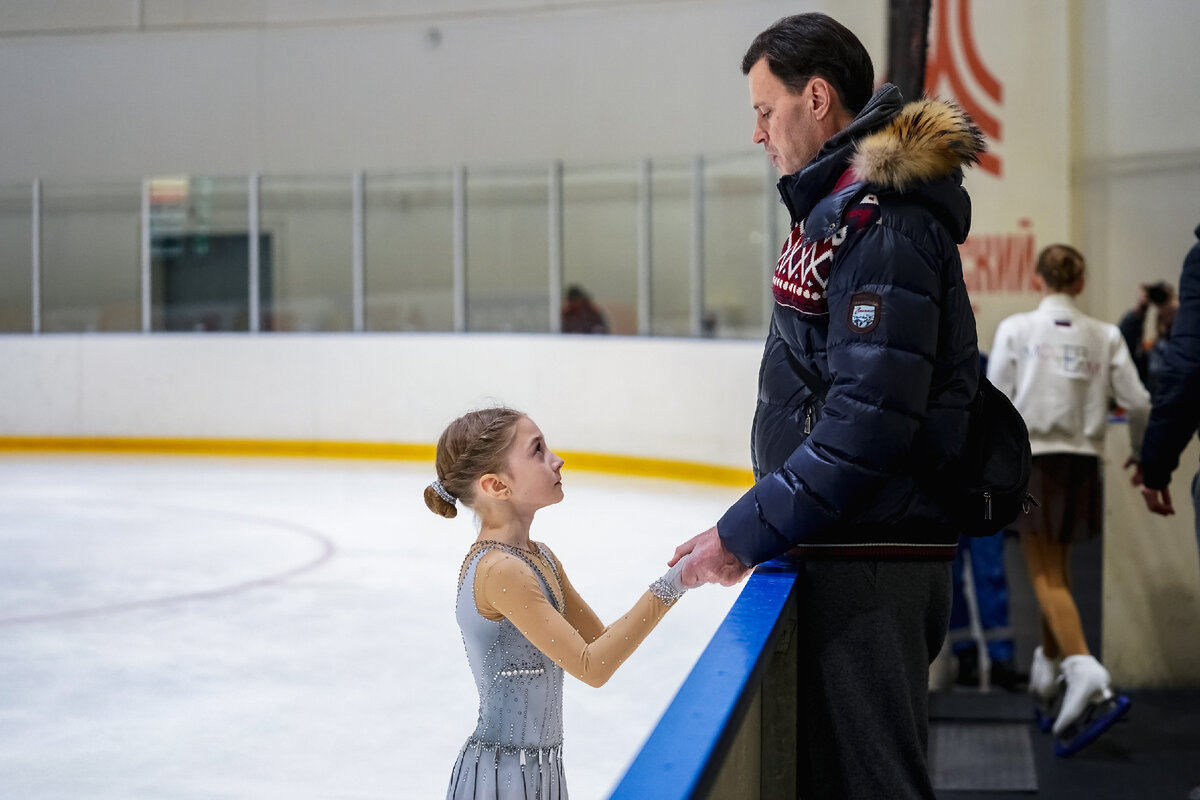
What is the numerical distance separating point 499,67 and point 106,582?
8.35 metres

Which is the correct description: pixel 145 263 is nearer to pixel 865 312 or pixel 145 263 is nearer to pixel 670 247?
pixel 670 247

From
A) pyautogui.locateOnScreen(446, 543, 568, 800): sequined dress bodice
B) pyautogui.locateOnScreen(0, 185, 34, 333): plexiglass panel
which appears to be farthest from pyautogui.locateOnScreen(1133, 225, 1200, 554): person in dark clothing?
pyautogui.locateOnScreen(0, 185, 34, 333): plexiglass panel

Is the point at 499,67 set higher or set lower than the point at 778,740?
higher

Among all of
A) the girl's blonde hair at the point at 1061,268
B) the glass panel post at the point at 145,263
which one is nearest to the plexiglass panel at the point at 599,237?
the glass panel post at the point at 145,263

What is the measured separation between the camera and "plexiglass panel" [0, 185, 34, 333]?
12133mm

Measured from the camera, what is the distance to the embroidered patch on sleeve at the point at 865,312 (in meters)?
1.55

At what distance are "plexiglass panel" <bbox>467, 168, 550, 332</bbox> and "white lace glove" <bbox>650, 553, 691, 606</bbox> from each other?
9648 mm

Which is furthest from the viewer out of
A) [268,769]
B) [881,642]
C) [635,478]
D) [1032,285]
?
[635,478]

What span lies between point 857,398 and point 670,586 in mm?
354

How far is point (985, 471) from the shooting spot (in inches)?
67.0

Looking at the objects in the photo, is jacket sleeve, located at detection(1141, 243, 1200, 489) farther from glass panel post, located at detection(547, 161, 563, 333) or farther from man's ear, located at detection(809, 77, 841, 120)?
glass panel post, located at detection(547, 161, 563, 333)

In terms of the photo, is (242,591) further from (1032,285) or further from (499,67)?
(499,67)

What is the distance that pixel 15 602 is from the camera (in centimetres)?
557

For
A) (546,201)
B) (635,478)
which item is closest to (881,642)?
(635,478)
